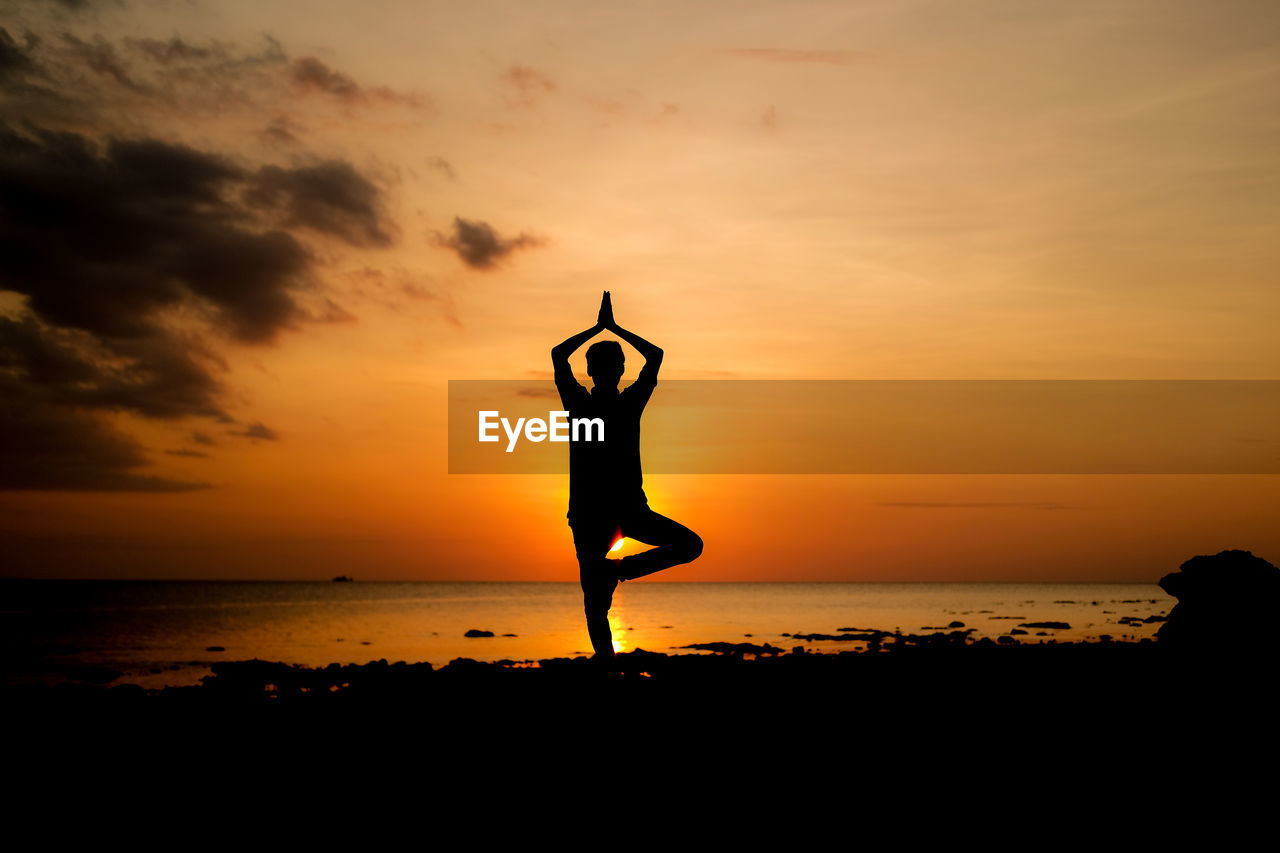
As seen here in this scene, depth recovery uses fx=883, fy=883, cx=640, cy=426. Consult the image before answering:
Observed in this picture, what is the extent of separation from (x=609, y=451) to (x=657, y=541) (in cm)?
103

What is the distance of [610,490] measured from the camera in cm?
872

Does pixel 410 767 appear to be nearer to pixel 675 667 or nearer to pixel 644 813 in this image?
pixel 644 813

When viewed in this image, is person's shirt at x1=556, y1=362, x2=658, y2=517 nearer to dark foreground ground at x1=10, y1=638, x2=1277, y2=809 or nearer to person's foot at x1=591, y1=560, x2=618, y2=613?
person's foot at x1=591, y1=560, x2=618, y2=613

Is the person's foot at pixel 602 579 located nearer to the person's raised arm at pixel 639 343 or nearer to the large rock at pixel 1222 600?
the person's raised arm at pixel 639 343

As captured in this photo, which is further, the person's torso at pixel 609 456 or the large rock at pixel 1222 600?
the large rock at pixel 1222 600

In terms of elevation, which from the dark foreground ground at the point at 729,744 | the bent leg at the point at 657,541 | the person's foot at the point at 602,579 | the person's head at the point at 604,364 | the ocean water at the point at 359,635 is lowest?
the ocean water at the point at 359,635

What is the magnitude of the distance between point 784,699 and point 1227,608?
1315cm

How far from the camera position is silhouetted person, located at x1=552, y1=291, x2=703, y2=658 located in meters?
8.71

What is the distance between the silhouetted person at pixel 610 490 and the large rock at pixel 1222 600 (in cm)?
1201

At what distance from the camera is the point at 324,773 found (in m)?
6.77

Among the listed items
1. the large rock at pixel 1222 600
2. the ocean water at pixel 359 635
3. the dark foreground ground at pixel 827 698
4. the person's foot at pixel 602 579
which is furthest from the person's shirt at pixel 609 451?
the ocean water at pixel 359 635

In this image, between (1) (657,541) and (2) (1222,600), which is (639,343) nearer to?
(1) (657,541)

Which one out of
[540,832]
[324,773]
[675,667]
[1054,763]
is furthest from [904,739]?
[675,667]

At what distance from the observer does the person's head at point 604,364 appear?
885cm
